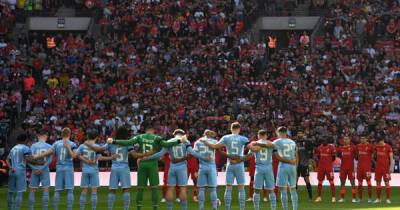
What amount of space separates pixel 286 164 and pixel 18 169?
7.46 m

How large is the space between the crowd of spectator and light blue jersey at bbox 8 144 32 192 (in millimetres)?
15970

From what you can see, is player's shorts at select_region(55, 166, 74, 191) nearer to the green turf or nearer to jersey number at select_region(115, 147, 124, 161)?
jersey number at select_region(115, 147, 124, 161)

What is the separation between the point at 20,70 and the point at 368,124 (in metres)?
17.3

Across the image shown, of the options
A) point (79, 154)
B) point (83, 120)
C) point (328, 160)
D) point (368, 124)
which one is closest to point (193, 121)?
point (83, 120)

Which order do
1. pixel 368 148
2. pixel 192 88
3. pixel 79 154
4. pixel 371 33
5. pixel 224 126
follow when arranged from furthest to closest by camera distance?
pixel 371 33, pixel 192 88, pixel 224 126, pixel 368 148, pixel 79 154

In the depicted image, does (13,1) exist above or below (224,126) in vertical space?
above

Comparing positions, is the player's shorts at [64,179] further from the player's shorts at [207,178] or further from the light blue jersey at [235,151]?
the light blue jersey at [235,151]

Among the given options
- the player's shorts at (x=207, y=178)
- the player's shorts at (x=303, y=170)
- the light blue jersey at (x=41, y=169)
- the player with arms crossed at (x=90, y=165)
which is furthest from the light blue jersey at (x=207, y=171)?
the player's shorts at (x=303, y=170)

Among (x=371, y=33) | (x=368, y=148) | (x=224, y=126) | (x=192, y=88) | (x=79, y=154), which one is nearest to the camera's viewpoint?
(x=79, y=154)

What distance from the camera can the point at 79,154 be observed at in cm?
2778

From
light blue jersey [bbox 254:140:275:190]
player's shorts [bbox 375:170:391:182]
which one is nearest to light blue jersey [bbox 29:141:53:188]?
light blue jersey [bbox 254:140:275:190]

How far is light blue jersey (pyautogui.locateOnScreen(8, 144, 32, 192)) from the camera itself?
90.6 feet

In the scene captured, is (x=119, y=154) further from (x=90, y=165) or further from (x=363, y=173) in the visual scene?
(x=363, y=173)

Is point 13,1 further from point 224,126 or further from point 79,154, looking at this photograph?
point 79,154
